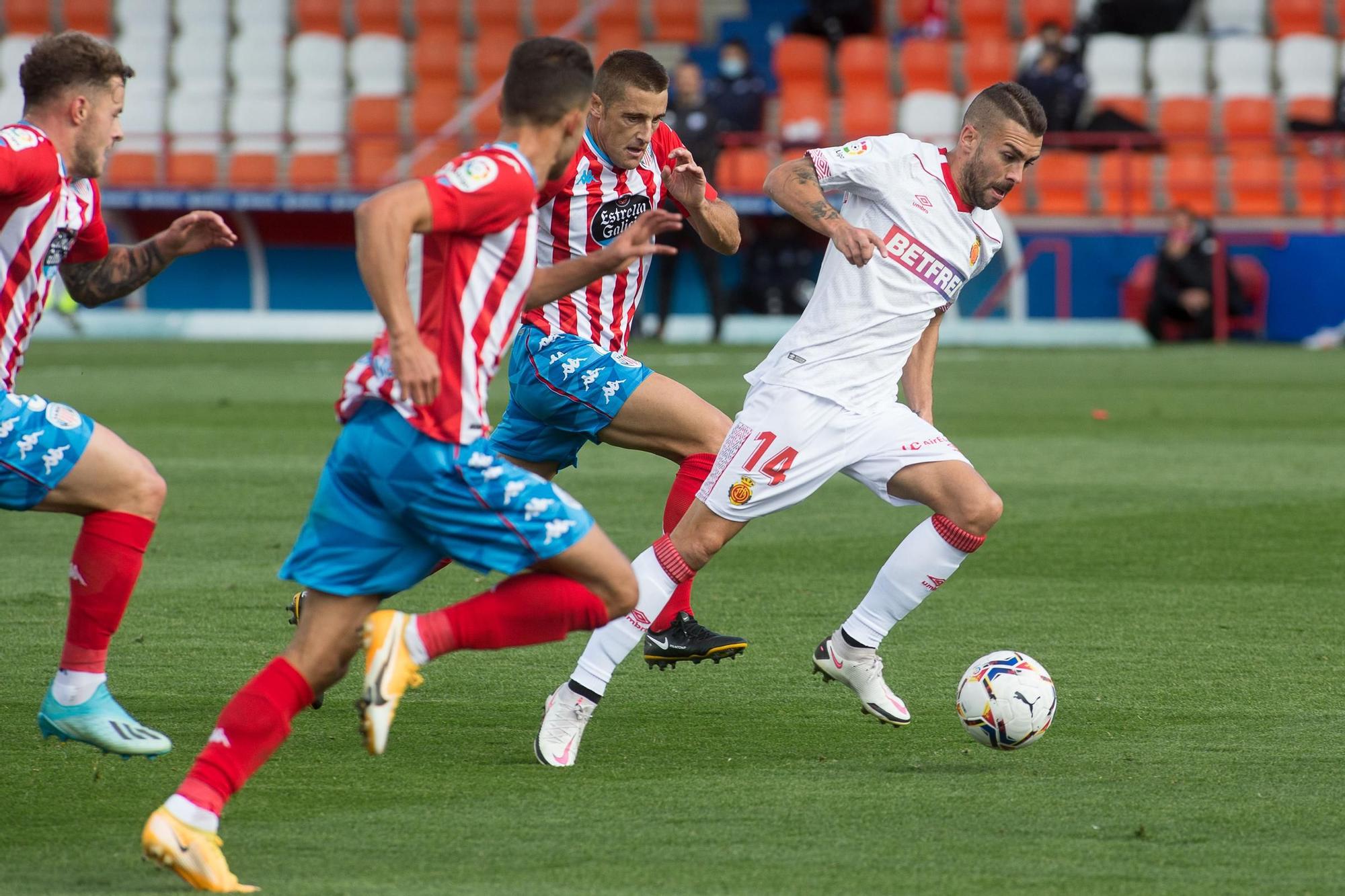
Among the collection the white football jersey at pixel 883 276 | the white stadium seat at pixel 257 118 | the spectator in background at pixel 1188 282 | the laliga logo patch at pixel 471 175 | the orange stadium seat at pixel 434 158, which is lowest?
the spectator in background at pixel 1188 282

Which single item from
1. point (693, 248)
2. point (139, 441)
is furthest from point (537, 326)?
point (693, 248)

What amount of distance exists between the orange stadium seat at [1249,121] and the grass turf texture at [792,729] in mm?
12727

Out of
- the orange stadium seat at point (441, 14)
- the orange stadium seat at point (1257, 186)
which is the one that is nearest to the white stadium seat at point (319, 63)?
the orange stadium seat at point (441, 14)

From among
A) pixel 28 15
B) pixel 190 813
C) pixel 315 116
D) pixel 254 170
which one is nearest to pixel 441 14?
pixel 315 116

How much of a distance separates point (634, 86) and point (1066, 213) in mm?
17121

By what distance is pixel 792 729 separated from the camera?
17.2 feet

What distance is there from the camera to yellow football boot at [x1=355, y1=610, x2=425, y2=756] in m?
3.81

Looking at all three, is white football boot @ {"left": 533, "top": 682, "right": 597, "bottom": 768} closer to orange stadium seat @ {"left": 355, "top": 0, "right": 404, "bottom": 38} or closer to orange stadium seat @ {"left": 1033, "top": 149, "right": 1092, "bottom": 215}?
orange stadium seat @ {"left": 1033, "top": 149, "right": 1092, "bottom": 215}

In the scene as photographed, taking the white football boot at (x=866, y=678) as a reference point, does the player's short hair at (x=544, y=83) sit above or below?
above

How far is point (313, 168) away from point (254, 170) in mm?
827

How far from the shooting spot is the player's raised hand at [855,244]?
5.04 m

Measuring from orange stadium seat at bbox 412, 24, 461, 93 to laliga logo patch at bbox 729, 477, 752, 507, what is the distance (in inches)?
864

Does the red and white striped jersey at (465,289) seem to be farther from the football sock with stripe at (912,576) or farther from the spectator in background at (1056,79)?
the spectator in background at (1056,79)

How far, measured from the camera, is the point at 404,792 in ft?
14.9
